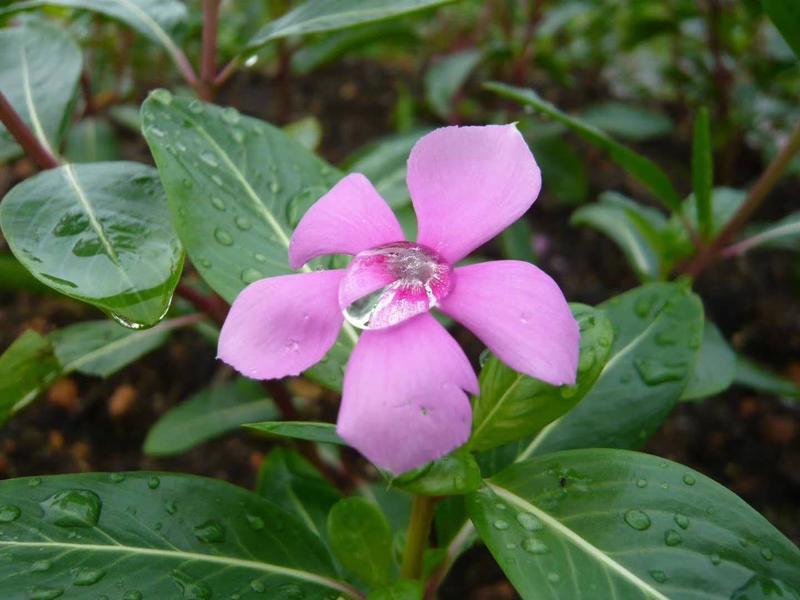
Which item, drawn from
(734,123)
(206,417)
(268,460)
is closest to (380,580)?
(268,460)

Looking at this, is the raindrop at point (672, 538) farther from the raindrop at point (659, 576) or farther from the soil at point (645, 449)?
the soil at point (645, 449)

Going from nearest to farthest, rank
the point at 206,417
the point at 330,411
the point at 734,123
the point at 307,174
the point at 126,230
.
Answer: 1. the point at 126,230
2. the point at 307,174
3. the point at 206,417
4. the point at 330,411
5. the point at 734,123

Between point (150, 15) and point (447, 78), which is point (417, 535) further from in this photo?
point (447, 78)

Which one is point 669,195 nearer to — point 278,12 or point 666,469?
point 666,469

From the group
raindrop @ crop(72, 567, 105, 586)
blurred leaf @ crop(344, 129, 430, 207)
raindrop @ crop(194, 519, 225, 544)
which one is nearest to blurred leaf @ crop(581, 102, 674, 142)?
blurred leaf @ crop(344, 129, 430, 207)

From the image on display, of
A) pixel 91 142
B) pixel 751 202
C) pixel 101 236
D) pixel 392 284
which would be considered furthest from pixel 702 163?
pixel 91 142

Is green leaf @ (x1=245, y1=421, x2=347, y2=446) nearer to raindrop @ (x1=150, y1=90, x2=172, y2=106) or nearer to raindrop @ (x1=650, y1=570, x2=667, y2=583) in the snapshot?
raindrop @ (x1=650, y1=570, x2=667, y2=583)
